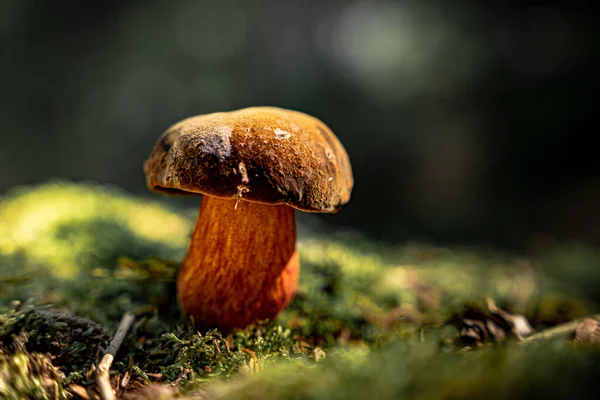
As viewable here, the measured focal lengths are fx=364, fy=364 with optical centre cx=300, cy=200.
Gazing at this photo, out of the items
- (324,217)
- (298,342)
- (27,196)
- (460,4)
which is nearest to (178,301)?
(298,342)

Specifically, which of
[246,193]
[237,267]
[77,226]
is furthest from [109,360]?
[77,226]

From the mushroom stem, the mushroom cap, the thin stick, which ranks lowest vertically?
the thin stick

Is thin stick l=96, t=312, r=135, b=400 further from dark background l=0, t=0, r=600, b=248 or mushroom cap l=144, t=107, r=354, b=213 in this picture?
dark background l=0, t=0, r=600, b=248

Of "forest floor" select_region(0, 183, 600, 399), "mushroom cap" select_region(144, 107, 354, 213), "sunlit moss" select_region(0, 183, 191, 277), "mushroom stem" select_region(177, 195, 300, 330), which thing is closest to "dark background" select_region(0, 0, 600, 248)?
"forest floor" select_region(0, 183, 600, 399)

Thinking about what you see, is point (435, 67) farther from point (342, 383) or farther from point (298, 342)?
point (342, 383)

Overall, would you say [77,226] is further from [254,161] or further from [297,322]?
[254,161]

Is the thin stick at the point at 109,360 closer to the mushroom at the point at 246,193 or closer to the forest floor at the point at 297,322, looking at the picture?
the forest floor at the point at 297,322

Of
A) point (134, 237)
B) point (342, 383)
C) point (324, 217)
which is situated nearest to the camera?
point (342, 383)
